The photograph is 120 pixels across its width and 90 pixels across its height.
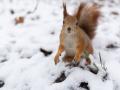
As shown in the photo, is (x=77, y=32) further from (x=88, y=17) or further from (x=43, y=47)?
(x=43, y=47)

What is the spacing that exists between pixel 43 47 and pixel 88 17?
0.59m

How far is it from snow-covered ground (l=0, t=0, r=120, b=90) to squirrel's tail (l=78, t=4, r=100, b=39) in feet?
0.77

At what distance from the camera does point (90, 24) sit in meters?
2.72

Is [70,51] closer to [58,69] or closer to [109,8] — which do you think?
[58,69]

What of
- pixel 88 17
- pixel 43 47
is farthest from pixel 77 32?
pixel 43 47

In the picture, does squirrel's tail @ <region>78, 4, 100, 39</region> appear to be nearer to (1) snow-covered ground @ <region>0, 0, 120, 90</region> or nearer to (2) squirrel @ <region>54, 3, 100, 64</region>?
(2) squirrel @ <region>54, 3, 100, 64</region>

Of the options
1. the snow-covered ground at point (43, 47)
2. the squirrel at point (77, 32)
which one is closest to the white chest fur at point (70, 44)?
the squirrel at point (77, 32)

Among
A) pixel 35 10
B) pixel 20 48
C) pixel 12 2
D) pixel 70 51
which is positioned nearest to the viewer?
pixel 70 51

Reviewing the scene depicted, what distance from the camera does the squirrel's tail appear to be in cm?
264

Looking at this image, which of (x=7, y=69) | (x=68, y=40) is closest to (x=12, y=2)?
(x=7, y=69)

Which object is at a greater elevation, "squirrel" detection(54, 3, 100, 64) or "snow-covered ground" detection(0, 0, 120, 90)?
"squirrel" detection(54, 3, 100, 64)

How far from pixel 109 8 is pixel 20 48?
1.43 meters

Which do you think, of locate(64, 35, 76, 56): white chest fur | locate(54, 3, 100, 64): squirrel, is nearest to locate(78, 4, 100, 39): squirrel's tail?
locate(54, 3, 100, 64): squirrel

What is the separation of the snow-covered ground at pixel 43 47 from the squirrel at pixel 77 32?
0.40 ft
